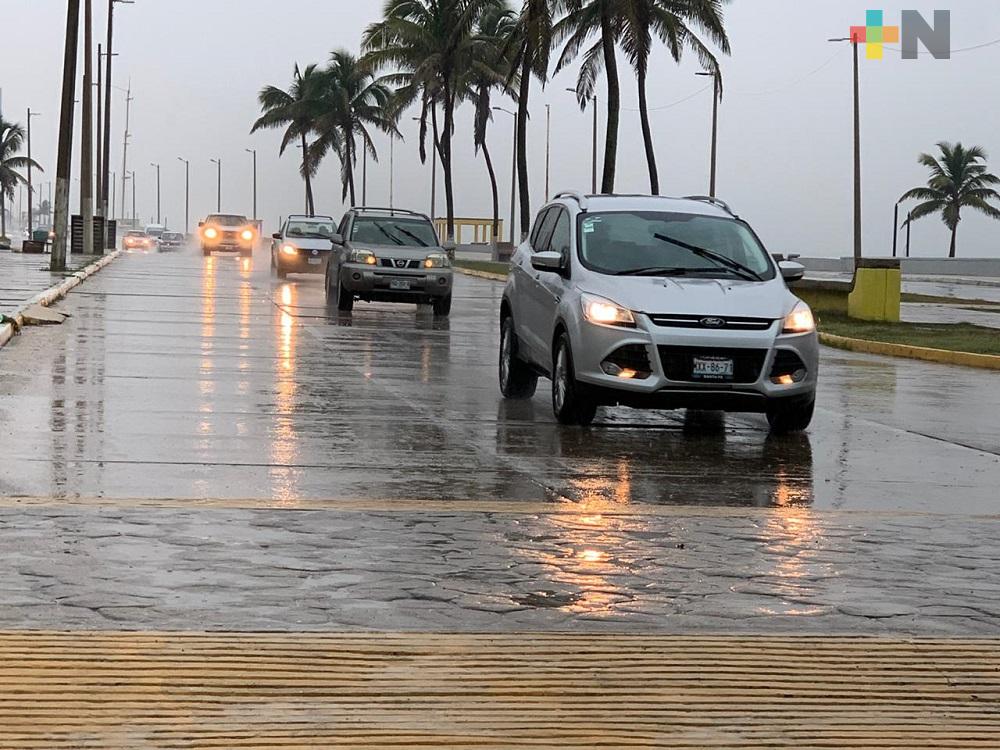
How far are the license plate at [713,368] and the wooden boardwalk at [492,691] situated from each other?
20.4 ft

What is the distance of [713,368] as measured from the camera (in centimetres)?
1225

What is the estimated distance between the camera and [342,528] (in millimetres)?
8102

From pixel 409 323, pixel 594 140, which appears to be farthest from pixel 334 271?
pixel 594 140

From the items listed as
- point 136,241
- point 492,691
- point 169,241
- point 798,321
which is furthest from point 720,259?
point 169,241

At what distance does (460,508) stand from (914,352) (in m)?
14.7

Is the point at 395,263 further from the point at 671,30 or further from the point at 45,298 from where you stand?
the point at 671,30

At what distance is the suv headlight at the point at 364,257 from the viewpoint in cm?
2798

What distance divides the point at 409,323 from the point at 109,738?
21768 millimetres

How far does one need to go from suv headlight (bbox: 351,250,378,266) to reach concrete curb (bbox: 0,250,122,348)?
16.0ft

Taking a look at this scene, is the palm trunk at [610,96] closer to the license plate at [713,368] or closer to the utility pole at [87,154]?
the utility pole at [87,154]

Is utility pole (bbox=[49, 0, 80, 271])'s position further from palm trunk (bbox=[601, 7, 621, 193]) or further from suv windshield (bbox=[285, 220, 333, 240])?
palm trunk (bbox=[601, 7, 621, 193])

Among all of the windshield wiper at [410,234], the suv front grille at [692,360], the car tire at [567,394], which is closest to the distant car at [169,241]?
the windshield wiper at [410,234]

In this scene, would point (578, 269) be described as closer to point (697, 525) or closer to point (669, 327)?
point (669, 327)

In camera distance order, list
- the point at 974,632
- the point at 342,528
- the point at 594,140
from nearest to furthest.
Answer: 1. the point at 974,632
2. the point at 342,528
3. the point at 594,140
